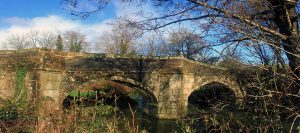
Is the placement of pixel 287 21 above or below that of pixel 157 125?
above

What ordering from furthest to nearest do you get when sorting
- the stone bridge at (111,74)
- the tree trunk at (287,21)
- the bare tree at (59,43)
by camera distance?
the bare tree at (59,43) < the stone bridge at (111,74) < the tree trunk at (287,21)

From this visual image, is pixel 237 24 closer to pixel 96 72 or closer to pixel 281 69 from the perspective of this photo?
pixel 281 69

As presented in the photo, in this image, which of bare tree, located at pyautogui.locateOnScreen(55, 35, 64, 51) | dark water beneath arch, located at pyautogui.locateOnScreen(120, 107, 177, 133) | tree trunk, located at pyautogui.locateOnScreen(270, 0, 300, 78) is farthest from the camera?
bare tree, located at pyautogui.locateOnScreen(55, 35, 64, 51)

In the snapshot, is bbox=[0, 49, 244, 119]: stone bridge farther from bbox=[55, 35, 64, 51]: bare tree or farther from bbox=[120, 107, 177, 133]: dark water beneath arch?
bbox=[55, 35, 64, 51]: bare tree

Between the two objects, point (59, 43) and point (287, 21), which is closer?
point (287, 21)

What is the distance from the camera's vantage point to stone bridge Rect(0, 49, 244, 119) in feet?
47.5

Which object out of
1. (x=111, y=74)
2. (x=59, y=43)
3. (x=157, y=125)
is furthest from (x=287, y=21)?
(x=59, y=43)

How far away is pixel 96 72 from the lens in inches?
656

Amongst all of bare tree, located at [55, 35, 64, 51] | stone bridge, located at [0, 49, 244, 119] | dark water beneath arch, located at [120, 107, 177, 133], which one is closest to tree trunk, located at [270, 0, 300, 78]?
stone bridge, located at [0, 49, 244, 119]

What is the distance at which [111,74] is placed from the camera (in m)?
17.1

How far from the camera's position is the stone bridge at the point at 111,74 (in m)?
14.5

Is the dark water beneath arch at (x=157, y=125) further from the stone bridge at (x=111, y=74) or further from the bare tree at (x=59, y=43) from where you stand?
the bare tree at (x=59, y=43)

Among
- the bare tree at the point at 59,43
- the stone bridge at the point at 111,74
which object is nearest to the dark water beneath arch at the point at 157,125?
the stone bridge at the point at 111,74

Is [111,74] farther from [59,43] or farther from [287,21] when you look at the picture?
[59,43]
